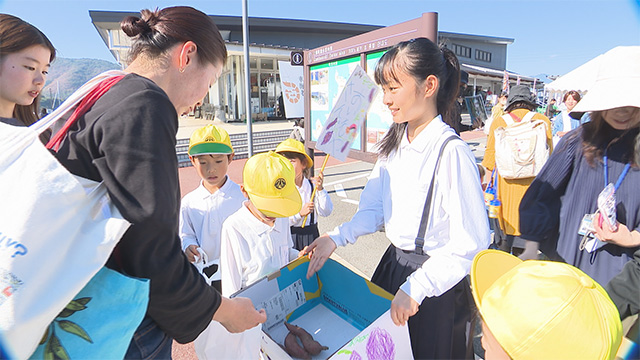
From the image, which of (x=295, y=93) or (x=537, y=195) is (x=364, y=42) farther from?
(x=537, y=195)

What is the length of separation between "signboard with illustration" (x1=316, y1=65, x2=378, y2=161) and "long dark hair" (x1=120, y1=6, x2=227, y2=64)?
1154mm

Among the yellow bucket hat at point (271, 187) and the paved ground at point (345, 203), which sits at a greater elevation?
the yellow bucket hat at point (271, 187)

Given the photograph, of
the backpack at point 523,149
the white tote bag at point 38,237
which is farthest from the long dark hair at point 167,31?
the backpack at point 523,149

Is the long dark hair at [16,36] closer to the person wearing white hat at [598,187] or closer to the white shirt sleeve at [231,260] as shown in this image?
the white shirt sleeve at [231,260]

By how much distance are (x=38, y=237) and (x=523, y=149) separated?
10.9 feet

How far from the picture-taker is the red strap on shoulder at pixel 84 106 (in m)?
0.84

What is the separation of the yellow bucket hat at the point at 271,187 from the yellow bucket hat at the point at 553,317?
39.1 inches

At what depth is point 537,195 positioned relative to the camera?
Answer: 1763mm

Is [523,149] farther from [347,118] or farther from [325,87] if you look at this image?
[325,87]

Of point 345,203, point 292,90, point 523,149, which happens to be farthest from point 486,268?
point 292,90

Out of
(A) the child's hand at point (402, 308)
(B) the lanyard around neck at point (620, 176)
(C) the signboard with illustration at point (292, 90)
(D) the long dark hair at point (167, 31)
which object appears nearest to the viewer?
(D) the long dark hair at point (167, 31)

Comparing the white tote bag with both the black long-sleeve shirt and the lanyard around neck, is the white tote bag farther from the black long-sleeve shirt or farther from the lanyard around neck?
the lanyard around neck

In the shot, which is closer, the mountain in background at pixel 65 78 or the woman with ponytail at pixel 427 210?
the woman with ponytail at pixel 427 210

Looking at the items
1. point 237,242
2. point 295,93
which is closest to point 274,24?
point 295,93
